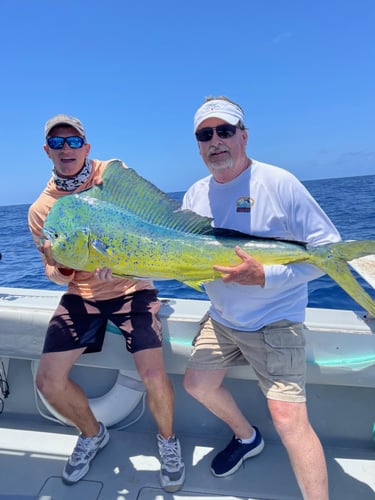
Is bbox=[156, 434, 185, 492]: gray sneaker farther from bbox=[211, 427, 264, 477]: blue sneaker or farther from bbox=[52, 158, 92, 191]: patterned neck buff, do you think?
bbox=[52, 158, 92, 191]: patterned neck buff

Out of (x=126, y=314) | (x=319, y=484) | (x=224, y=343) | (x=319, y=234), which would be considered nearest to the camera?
(x=319, y=484)

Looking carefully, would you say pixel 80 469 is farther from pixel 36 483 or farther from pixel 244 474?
pixel 244 474

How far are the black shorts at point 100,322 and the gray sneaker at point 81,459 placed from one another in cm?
59

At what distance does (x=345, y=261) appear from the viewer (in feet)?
5.64

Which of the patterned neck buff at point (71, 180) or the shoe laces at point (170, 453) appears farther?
the patterned neck buff at point (71, 180)

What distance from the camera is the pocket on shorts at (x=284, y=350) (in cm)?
198

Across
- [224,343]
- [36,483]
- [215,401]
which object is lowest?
[36,483]

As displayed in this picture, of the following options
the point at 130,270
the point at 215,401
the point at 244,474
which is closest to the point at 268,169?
the point at 130,270

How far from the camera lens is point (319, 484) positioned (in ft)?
5.84

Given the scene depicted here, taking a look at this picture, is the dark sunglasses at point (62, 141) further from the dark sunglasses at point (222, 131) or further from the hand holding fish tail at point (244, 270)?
the hand holding fish tail at point (244, 270)

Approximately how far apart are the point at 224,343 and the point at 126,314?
2.20 ft

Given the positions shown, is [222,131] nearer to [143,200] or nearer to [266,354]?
[143,200]

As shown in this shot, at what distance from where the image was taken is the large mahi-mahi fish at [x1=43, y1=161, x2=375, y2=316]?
179 centimetres

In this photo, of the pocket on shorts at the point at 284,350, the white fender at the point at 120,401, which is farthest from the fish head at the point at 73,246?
the white fender at the point at 120,401
